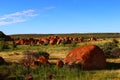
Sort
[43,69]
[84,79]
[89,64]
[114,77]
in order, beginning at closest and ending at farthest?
1. [84,79]
2. [114,77]
3. [43,69]
4. [89,64]

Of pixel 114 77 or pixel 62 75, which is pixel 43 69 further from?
pixel 114 77

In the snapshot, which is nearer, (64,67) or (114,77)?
(114,77)

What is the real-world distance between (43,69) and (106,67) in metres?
5.74

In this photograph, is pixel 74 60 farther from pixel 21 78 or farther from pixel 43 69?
pixel 21 78

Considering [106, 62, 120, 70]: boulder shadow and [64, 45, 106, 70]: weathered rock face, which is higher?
[64, 45, 106, 70]: weathered rock face

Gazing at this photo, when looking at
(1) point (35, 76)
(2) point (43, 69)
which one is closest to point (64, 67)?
(2) point (43, 69)

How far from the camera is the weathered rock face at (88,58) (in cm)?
2620

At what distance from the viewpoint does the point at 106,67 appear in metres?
26.9

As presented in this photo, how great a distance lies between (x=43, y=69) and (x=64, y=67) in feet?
5.96

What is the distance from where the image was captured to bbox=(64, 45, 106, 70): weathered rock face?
26203 millimetres

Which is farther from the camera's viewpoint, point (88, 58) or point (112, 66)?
point (112, 66)

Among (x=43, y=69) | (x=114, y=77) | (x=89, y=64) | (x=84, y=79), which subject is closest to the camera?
(x=84, y=79)

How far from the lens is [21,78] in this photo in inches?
815

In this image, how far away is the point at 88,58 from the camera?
86.8 ft
